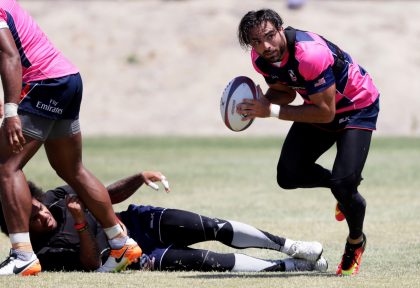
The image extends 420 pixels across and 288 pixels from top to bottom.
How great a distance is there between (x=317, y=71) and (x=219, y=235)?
167cm

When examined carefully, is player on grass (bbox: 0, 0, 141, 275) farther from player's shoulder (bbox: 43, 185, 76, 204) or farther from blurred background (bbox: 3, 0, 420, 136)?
blurred background (bbox: 3, 0, 420, 136)

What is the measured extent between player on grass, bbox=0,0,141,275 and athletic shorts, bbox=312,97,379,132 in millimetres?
1889

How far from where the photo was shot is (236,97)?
27.3 ft

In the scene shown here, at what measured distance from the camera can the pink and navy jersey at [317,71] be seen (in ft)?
26.2

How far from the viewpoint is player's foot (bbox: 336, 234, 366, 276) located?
8.30 meters

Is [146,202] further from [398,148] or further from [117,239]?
[398,148]

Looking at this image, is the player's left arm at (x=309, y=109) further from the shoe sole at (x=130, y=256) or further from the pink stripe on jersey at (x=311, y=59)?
the shoe sole at (x=130, y=256)

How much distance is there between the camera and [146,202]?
1478 cm

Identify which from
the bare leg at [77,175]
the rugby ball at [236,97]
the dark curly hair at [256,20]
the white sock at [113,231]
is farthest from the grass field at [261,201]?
the dark curly hair at [256,20]

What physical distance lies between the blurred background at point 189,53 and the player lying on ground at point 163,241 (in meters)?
29.2

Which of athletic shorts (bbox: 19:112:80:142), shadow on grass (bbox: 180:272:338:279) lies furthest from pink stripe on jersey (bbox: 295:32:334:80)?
athletic shorts (bbox: 19:112:80:142)

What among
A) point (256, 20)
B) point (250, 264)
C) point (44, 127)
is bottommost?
point (250, 264)

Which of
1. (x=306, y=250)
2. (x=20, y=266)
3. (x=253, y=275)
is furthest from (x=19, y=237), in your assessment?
(x=306, y=250)

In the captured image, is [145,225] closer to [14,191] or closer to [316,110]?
[14,191]
